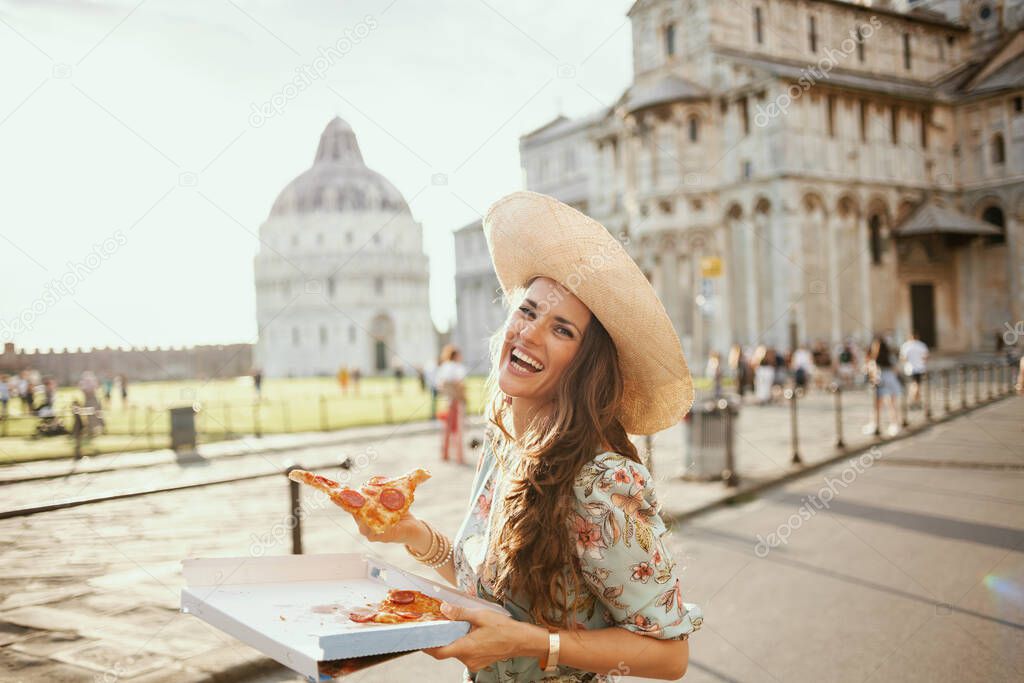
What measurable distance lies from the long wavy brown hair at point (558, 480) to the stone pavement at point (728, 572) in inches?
20.3

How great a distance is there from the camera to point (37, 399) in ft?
13.9

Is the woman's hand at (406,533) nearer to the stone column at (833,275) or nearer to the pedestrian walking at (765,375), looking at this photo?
the pedestrian walking at (765,375)

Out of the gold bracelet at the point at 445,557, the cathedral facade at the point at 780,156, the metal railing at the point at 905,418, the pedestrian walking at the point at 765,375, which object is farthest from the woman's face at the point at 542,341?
the cathedral facade at the point at 780,156

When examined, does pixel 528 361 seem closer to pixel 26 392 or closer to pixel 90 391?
pixel 26 392

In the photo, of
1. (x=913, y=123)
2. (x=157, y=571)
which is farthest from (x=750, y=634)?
(x=913, y=123)

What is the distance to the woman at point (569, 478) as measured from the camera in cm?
169

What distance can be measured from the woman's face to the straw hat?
0.05m

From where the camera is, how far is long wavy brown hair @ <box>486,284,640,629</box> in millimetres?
1731

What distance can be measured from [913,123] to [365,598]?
136ft

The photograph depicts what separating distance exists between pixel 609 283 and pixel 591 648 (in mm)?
860

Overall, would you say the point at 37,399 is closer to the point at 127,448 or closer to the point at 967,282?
the point at 127,448

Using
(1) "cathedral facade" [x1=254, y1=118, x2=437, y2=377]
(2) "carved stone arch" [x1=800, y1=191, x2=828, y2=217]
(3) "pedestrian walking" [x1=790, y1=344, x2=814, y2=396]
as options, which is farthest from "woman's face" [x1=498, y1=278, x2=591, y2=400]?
(1) "cathedral facade" [x1=254, y1=118, x2=437, y2=377]

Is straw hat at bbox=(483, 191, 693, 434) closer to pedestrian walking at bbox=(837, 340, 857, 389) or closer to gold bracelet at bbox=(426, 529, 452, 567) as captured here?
gold bracelet at bbox=(426, 529, 452, 567)

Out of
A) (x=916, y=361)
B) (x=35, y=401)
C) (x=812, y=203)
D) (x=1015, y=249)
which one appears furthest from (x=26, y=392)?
(x=812, y=203)
